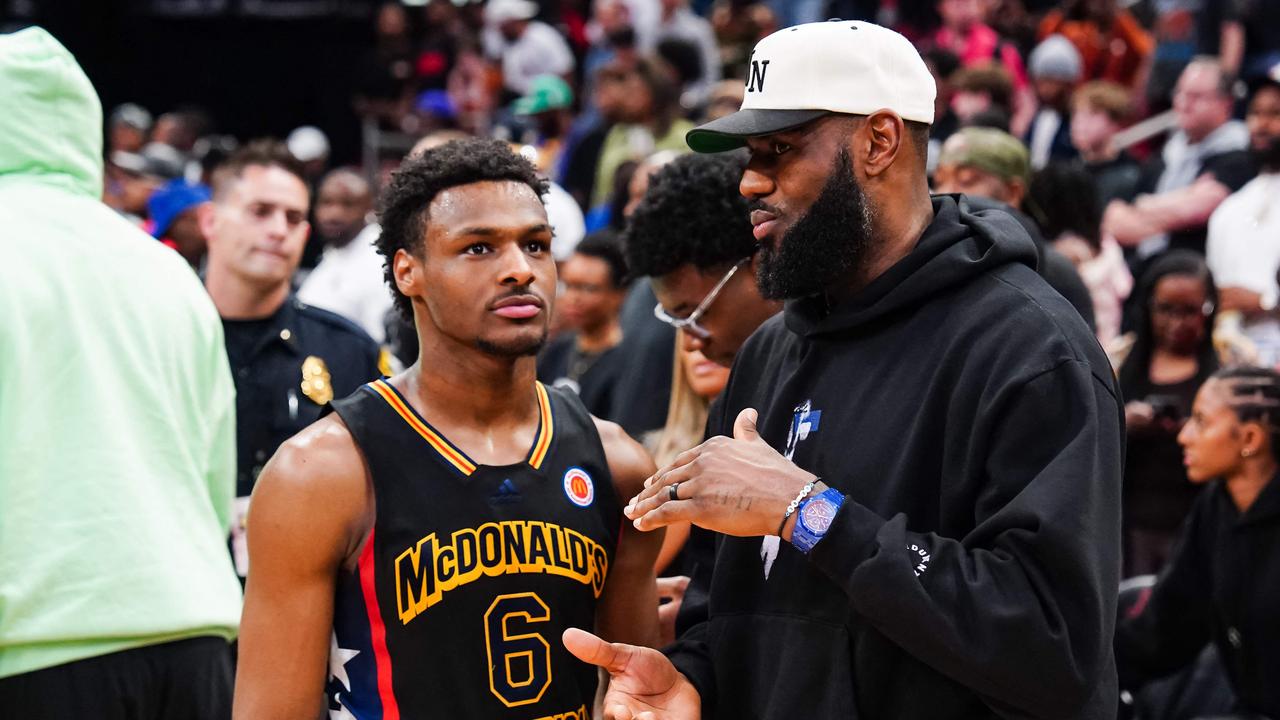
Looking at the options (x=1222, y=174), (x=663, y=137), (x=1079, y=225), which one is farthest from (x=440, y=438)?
(x=663, y=137)

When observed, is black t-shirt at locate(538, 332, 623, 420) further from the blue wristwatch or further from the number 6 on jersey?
the blue wristwatch

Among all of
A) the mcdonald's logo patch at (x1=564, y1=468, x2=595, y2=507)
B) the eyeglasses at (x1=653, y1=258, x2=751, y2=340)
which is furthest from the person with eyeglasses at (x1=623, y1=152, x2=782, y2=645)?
the mcdonald's logo patch at (x1=564, y1=468, x2=595, y2=507)

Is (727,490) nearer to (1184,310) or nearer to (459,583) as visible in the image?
(459,583)

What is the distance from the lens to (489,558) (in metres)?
3.24

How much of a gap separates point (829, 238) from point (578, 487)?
2.81ft

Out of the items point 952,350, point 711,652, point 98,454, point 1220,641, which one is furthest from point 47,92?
point 1220,641

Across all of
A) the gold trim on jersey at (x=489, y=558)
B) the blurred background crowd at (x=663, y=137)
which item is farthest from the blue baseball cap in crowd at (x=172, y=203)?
the gold trim on jersey at (x=489, y=558)

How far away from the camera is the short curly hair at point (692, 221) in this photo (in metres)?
4.20

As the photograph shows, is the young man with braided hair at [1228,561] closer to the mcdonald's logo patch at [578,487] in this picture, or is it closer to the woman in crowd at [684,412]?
the woman in crowd at [684,412]

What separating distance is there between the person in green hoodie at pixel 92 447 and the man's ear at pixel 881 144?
196 centimetres

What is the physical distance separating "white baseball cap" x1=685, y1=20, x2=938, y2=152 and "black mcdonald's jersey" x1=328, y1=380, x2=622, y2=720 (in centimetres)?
91

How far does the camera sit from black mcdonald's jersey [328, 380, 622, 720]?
3156mm

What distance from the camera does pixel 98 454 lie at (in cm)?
372

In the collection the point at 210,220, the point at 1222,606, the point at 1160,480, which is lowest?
the point at 1222,606
